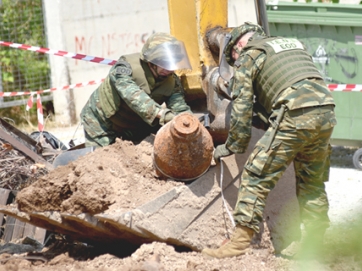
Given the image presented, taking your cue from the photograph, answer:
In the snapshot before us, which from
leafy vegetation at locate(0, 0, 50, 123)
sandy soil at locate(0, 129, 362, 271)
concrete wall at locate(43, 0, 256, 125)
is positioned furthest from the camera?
leafy vegetation at locate(0, 0, 50, 123)

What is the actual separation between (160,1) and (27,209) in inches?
262

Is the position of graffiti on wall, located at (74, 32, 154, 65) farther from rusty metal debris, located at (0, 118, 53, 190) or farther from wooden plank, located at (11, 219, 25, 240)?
wooden plank, located at (11, 219, 25, 240)

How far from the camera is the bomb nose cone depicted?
3.55 m

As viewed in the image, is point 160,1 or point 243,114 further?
point 160,1

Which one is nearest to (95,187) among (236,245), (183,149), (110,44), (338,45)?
(183,149)

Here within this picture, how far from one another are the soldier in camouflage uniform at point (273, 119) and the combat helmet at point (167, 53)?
54cm

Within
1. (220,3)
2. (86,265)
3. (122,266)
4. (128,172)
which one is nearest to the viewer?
(122,266)

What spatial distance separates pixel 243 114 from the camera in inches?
142

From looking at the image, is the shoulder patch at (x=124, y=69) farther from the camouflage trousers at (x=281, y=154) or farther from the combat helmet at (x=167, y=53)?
the camouflage trousers at (x=281, y=154)

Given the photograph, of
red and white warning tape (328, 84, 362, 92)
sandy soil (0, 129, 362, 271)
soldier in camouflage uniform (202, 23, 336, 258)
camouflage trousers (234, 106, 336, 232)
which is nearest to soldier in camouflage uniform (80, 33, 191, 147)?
sandy soil (0, 129, 362, 271)

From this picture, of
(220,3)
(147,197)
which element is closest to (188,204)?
(147,197)

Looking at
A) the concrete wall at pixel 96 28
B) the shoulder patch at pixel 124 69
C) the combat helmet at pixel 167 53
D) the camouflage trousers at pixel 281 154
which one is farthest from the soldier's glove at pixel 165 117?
the concrete wall at pixel 96 28

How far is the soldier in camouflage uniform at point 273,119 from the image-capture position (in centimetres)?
349

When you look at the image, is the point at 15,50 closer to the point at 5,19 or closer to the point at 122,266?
the point at 5,19
